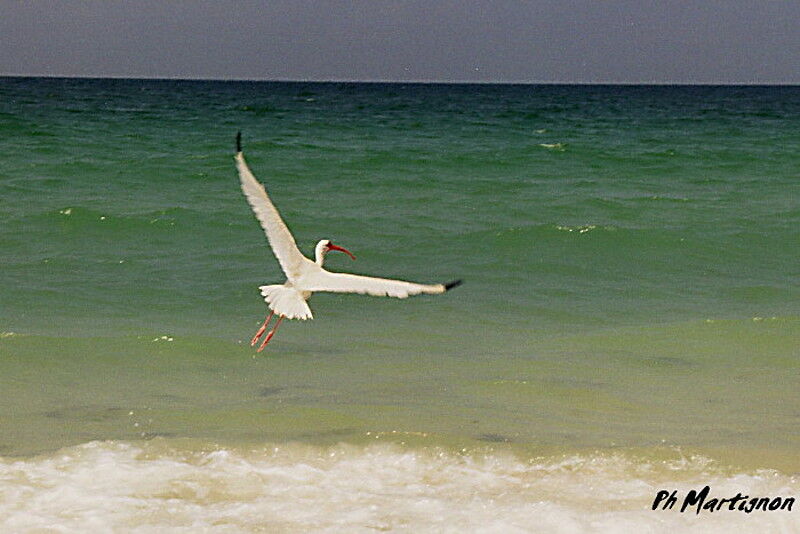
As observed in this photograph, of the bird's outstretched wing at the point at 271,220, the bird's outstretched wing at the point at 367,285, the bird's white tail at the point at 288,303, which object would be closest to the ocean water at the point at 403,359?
the bird's white tail at the point at 288,303

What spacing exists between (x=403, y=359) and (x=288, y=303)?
9.58ft

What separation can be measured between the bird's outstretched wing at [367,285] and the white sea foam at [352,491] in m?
1.11

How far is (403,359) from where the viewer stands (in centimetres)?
1035

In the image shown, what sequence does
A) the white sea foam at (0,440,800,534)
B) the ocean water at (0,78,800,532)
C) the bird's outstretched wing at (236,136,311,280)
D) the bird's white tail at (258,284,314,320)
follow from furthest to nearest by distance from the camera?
the bird's white tail at (258,284,314,320)
the bird's outstretched wing at (236,136,311,280)
the ocean water at (0,78,800,532)
the white sea foam at (0,440,800,534)

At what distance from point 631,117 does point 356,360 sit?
4704cm

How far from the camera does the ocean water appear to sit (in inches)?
268

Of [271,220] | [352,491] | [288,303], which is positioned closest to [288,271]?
[288,303]

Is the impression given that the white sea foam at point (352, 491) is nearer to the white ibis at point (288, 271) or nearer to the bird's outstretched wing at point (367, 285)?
the white ibis at point (288, 271)

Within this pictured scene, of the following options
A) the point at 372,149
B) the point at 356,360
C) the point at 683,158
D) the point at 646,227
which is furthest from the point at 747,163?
the point at 356,360

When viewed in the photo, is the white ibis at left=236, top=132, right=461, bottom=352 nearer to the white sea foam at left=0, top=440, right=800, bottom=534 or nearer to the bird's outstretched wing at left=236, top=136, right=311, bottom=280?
the bird's outstretched wing at left=236, top=136, right=311, bottom=280

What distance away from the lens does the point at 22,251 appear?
15.4m

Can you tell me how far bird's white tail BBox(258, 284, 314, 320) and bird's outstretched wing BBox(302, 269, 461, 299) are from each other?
97mm

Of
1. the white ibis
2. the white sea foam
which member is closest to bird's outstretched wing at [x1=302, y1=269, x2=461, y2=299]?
the white ibis

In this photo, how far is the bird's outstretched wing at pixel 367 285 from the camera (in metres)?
6.40
